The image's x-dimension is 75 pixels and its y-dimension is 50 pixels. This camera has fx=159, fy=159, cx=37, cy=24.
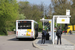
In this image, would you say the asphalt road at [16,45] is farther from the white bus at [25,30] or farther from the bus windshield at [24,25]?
the bus windshield at [24,25]

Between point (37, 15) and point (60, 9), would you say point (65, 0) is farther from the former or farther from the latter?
point (37, 15)

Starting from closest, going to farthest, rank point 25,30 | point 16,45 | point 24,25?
point 16,45, point 25,30, point 24,25

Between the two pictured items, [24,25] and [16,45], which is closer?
[16,45]

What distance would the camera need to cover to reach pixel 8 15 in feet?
114

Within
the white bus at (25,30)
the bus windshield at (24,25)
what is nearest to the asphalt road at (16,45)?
the white bus at (25,30)

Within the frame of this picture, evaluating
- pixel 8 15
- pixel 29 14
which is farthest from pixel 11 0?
pixel 29 14

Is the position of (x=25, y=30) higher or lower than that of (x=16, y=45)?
higher

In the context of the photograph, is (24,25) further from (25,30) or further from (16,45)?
(16,45)

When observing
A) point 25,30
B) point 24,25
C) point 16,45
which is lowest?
point 16,45

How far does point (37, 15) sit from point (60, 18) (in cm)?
5223

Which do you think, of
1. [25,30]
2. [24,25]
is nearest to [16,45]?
[25,30]

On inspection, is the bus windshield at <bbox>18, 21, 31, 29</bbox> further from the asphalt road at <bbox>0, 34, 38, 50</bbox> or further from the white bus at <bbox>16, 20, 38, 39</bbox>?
the asphalt road at <bbox>0, 34, 38, 50</bbox>

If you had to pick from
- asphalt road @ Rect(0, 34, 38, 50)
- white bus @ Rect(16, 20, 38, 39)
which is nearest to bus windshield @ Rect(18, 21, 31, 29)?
white bus @ Rect(16, 20, 38, 39)

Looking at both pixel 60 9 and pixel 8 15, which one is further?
pixel 60 9
